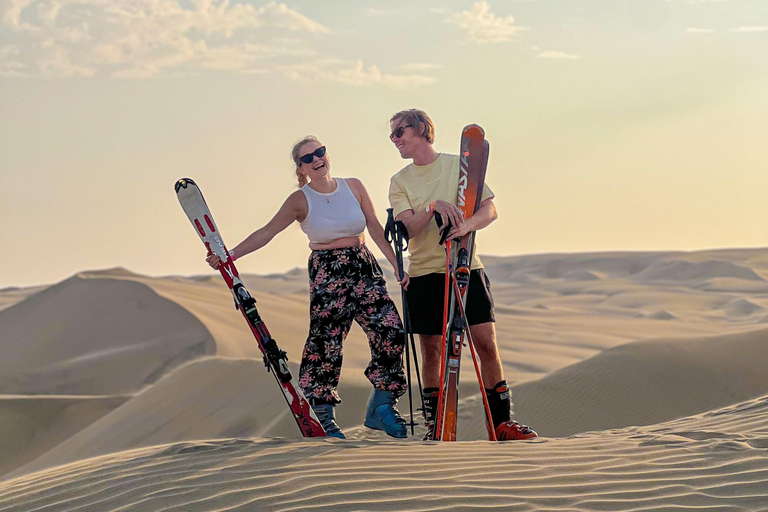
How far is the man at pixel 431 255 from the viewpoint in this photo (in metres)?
5.95

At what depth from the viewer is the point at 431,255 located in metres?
5.99

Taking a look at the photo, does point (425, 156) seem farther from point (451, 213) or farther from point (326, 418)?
point (326, 418)

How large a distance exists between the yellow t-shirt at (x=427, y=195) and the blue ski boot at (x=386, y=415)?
0.84 metres

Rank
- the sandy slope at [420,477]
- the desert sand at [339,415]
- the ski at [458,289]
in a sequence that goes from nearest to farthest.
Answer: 1. the sandy slope at [420,477]
2. the desert sand at [339,415]
3. the ski at [458,289]

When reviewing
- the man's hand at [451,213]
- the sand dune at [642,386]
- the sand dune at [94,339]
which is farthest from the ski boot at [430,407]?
the sand dune at [94,339]

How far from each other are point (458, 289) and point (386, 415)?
3.29 ft

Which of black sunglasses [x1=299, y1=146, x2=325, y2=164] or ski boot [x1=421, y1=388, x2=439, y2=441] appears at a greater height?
black sunglasses [x1=299, y1=146, x2=325, y2=164]

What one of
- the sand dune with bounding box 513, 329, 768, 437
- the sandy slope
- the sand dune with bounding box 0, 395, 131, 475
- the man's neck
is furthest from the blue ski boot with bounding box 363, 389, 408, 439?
the sand dune with bounding box 0, 395, 131, 475

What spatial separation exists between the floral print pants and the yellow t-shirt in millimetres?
325

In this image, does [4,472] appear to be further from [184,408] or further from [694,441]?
[694,441]

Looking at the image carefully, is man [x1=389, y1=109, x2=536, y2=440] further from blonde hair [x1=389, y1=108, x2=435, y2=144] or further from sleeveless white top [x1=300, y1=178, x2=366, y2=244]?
sleeveless white top [x1=300, y1=178, x2=366, y2=244]

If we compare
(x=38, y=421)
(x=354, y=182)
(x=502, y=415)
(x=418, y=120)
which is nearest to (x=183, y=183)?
(x=354, y=182)

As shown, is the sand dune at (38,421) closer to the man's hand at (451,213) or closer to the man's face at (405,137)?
the man's face at (405,137)

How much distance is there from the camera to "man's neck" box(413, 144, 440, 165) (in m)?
6.00
